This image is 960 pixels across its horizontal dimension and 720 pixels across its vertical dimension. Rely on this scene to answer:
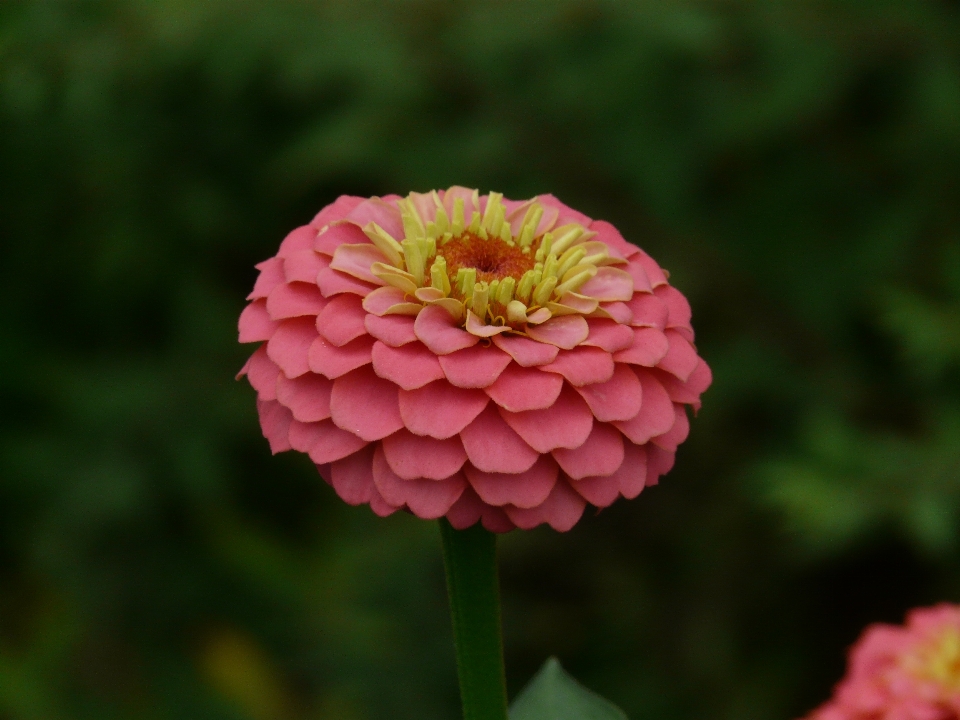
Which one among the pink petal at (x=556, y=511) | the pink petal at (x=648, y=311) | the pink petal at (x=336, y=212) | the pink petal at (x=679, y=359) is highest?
the pink petal at (x=336, y=212)

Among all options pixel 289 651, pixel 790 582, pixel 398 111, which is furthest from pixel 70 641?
pixel 790 582

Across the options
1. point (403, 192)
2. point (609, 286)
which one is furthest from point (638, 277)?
point (403, 192)

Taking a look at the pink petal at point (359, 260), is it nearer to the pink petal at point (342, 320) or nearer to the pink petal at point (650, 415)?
the pink petal at point (342, 320)

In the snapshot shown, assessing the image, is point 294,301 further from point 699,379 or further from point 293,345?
point 699,379

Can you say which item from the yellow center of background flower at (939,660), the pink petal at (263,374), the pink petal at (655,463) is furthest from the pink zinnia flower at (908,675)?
the pink petal at (263,374)

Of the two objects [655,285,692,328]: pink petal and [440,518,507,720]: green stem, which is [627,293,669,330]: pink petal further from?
[440,518,507,720]: green stem
